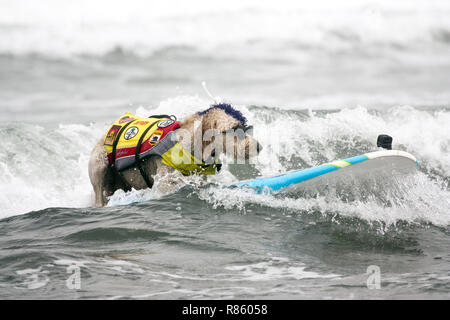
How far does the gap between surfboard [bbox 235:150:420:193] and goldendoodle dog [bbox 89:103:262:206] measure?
0.61 meters

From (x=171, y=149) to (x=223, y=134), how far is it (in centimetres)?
63

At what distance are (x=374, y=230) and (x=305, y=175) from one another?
3.53 feet

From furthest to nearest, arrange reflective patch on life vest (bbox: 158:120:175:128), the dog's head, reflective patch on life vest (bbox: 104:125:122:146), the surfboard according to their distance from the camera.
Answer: reflective patch on life vest (bbox: 104:125:122:146) → reflective patch on life vest (bbox: 158:120:175:128) → the dog's head → the surfboard

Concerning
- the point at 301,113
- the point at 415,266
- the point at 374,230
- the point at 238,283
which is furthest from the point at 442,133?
the point at 238,283

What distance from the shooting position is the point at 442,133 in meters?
12.1

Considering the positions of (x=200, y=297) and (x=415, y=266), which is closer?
(x=200, y=297)

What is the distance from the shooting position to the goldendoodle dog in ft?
20.9

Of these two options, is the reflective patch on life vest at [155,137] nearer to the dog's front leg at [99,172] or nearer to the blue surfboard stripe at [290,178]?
the dog's front leg at [99,172]

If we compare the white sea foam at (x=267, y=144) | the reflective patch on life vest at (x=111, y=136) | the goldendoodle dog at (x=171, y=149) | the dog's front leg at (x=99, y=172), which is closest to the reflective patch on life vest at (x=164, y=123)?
the goldendoodle dog at (x=171, y=149)

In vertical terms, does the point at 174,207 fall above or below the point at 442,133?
below

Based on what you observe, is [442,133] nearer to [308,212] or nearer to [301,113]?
[301,113]

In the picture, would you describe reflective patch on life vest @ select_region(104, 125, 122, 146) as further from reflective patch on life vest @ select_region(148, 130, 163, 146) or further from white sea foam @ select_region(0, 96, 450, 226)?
white sea foam @ select_region(0, 96, 450, 226)

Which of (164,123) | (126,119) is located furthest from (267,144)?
(164,123)

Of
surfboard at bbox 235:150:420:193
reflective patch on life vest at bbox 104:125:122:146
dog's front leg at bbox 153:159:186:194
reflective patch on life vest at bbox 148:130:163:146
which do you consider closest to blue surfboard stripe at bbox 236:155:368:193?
surfboard at bbox 235:150:420:193
